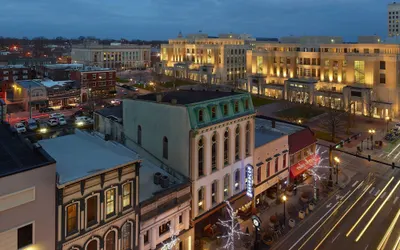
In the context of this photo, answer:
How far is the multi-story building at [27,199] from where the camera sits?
54.5 ft

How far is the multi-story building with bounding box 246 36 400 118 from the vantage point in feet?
271

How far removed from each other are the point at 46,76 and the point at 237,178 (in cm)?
10586

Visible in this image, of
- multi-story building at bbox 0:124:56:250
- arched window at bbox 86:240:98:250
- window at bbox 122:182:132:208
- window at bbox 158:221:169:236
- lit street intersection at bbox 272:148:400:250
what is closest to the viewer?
multi-story building at bbox 0:124:56:250

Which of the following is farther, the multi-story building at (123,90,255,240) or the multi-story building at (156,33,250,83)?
the multi-story building at (156,33,250,83)

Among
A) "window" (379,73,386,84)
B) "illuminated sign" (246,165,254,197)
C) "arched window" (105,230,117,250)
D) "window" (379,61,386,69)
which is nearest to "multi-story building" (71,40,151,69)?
"window" (379,61,386,69)

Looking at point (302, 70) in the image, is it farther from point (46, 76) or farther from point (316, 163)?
point (46, 76)

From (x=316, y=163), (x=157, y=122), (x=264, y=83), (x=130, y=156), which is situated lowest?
(x=316, y=163)

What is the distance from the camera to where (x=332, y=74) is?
97875mm

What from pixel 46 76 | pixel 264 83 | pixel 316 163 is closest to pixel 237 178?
pixel 316 163

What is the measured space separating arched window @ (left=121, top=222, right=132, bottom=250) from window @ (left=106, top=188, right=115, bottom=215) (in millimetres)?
1643

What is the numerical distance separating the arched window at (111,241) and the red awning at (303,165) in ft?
82.7

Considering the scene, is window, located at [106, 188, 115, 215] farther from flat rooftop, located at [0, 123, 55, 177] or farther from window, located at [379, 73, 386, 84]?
window, located at [379, 73, 386, 84]

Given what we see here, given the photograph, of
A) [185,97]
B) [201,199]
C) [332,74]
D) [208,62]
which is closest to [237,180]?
[201,199]

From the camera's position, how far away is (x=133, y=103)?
32906 millimetres
